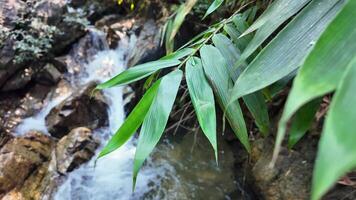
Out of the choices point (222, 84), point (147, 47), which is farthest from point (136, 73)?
point (147, 47)

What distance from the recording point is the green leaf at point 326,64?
0.42 meters

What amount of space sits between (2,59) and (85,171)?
1.96 meters

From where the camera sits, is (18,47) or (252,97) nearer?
(252,97)

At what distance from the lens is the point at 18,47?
439 centimetres

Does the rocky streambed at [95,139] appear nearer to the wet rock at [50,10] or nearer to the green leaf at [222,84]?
the wet rock at [50,10]

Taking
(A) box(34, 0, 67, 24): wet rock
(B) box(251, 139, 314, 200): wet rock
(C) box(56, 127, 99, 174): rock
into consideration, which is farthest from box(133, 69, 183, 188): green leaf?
(A) box(34, 0, 67, 24): wet rock

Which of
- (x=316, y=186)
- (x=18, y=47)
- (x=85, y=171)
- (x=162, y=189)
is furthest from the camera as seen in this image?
(x=18, y=47)

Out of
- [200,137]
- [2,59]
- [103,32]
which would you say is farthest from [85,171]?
[103,32]

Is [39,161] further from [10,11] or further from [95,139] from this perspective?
[10,11]

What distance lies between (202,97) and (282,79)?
8.0 inches

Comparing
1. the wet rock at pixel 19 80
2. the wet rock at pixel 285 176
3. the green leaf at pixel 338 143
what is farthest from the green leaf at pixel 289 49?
the wet rock at pixel 19 80

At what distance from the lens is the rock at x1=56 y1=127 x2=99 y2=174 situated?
11.4 ft

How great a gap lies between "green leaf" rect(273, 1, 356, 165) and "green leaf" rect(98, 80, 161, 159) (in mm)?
456

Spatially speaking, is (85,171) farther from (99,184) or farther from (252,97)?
(252,97)
